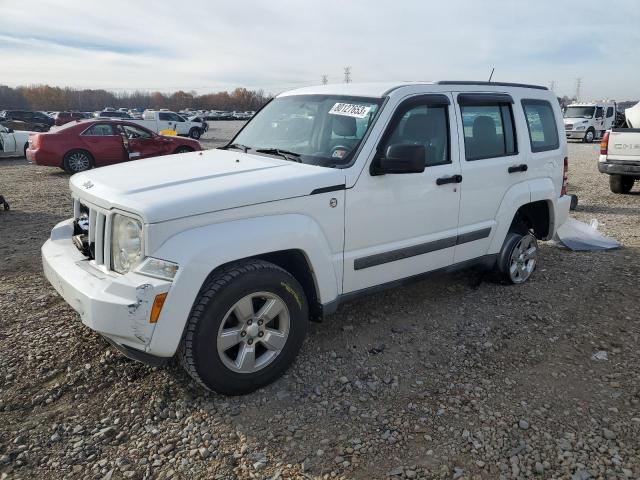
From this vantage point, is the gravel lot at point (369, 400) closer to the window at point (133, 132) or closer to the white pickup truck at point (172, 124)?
the window at point (133, 132)

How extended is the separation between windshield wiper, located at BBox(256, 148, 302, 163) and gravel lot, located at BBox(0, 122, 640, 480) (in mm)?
1412

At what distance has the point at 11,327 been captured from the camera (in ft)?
12.7

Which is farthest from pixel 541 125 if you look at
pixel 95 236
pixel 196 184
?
pixel 95 236

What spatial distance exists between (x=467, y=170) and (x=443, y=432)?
7.16ft

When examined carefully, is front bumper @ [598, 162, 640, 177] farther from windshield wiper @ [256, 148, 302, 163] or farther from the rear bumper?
the rear bumper

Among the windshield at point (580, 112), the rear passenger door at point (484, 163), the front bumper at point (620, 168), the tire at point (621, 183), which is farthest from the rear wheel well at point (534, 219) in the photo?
the windshield at point (580, 112)

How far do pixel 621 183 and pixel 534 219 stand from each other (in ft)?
20.8

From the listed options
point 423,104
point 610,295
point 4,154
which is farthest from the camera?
point 4,154

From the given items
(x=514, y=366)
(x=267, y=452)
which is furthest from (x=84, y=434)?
(x=514, y=366)

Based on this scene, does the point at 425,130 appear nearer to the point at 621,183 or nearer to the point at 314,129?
the point at 314,129

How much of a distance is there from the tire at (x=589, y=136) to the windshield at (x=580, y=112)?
2.50ft

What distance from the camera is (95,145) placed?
42.6 ft

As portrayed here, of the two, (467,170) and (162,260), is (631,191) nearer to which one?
(467,170)

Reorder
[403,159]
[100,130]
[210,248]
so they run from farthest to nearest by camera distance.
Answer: [100,130], [403,159], [210,248]
